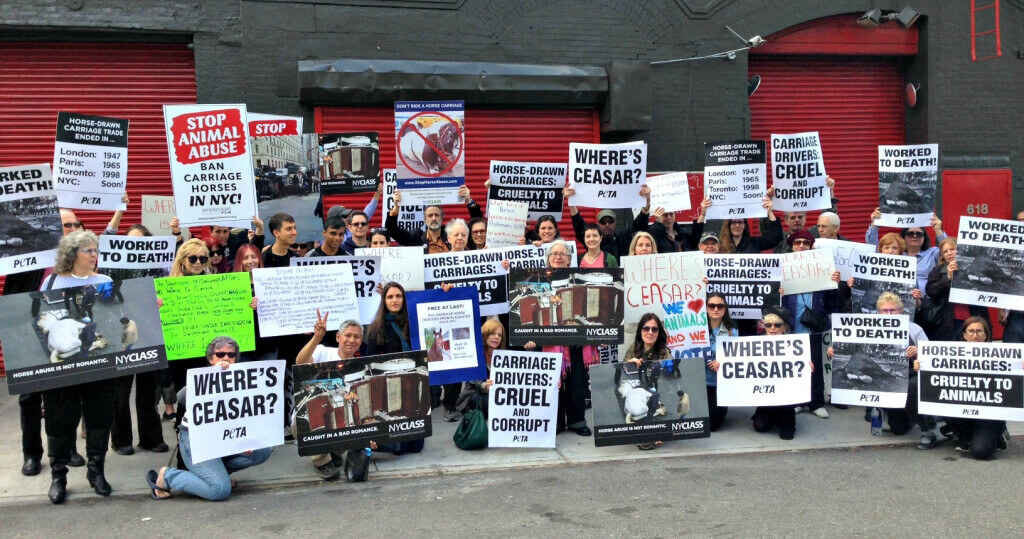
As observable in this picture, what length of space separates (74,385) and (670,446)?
4763 millimetres

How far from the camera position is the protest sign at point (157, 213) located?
10070 millimetres

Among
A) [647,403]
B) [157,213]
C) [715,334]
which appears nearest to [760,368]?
[715,334]

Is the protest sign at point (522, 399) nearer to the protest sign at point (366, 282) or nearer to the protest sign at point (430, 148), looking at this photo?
the protest sign at point (366, 282)

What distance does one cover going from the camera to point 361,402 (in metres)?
6.82

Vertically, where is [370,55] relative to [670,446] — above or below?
above

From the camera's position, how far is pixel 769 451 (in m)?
7.82

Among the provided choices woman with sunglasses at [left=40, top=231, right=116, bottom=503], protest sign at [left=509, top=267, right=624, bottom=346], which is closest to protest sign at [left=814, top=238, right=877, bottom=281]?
protest sign at [left=509, top=267, right=624, bottom=346]

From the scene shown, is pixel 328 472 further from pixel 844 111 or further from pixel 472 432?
pixel 844 111

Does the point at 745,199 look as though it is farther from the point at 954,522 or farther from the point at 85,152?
the point at 85,152

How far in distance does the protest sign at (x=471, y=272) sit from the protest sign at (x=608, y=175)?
1.50 m

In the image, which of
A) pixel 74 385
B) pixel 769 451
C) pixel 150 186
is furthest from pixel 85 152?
pixel 769 451

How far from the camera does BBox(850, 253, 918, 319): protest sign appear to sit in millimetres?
8320

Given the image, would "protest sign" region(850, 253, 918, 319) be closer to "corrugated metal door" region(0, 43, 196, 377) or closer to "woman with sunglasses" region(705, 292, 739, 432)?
"woman with sunglasses" region(705, 292, 739, 432)

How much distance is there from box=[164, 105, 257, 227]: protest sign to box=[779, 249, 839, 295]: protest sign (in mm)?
5013
